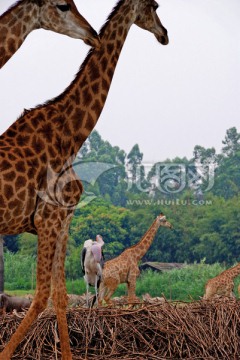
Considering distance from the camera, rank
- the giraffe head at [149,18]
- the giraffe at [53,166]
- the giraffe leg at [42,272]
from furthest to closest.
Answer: the giraffe head at [149,18], the giraffe leg at [42,272], the giraffe at [53,166]

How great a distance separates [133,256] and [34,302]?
5.96m

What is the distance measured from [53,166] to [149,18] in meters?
1.18

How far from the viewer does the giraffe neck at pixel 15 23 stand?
454 centimetres

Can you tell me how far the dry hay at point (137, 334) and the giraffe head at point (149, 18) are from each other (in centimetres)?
171

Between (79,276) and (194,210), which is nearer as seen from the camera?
(79,276)

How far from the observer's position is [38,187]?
4.39 m

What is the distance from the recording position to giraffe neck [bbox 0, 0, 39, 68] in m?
4.54

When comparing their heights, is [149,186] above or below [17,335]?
above

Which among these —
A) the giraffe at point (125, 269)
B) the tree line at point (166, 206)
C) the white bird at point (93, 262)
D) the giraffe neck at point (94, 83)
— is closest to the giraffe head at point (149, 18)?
the giraffe neck at point (94, 83)

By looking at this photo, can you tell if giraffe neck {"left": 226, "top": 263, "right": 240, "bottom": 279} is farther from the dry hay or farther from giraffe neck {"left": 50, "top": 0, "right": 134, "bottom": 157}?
giraffe neck {"left": 50, "top": 0, "right": 134, "bottom": 157}

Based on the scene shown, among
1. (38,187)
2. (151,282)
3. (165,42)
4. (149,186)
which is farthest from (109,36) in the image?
(149,186)

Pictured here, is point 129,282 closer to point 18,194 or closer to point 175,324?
point 175,324

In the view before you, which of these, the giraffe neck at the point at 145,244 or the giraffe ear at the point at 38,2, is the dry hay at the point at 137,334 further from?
the giraffe neck at the point at 145,244

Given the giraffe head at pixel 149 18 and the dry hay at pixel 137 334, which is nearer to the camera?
the dry hay at pixel 137 334
